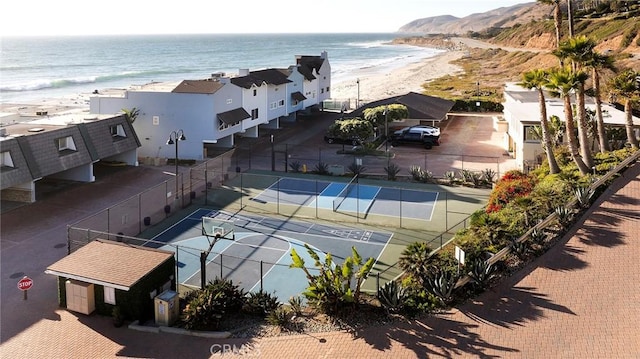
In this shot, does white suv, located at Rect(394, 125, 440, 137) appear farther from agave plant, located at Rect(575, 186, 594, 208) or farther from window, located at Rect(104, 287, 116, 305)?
window, located at Rect(104, 287, 116, 305)

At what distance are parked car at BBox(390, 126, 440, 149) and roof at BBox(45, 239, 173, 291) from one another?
110 feet

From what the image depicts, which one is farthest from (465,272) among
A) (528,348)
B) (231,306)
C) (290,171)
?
(290,171)

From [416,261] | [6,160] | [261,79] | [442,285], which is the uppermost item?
[261,79]

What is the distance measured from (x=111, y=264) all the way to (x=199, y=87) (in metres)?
27.6

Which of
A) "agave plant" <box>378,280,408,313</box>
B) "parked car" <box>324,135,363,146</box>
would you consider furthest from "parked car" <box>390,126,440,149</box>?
"agave plant" <box>378,280,408,313</box>

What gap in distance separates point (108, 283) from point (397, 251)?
1270 cm

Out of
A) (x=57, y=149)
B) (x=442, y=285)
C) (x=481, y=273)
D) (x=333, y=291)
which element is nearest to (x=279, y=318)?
(x=333, y=291)

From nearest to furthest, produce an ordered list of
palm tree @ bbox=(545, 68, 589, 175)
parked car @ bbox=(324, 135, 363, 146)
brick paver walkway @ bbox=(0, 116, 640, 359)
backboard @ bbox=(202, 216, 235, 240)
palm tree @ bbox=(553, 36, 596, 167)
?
brick paver walkway @ bbox=(0, 116, 640, 359)
backboard @ bbox=(202, 216, 235, 240)
palm tree @ bbox=(545, 68, 589, 175)
palm tree @ bbox=(553, 36, 596, 167)
parked car @ bbox=(324, 135, 363, 146)

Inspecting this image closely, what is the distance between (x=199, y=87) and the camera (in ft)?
148

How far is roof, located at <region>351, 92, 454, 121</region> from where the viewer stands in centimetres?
5550

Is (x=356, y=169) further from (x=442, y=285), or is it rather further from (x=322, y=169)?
(x=442, y=285)

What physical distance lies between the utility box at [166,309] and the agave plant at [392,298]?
22.8 feet

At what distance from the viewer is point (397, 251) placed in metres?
25.5

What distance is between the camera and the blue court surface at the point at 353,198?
32.0 metres
